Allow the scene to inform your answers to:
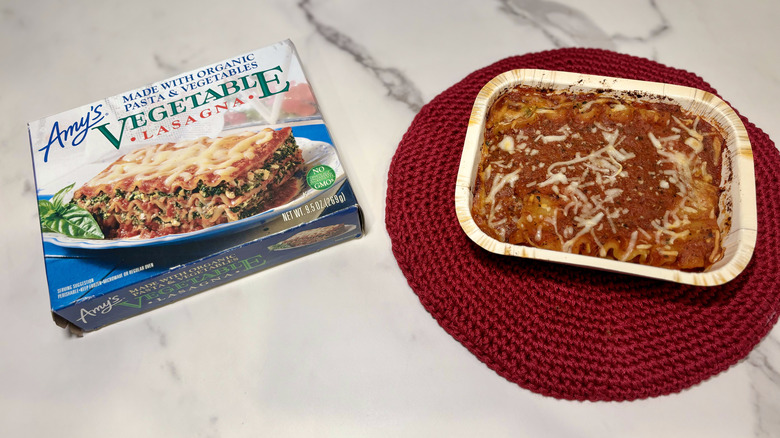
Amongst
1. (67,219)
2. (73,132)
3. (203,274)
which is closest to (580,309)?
(203,274)

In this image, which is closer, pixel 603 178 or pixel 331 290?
pixel 603 178

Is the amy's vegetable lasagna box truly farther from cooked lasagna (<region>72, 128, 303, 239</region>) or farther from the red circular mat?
the red circular mat

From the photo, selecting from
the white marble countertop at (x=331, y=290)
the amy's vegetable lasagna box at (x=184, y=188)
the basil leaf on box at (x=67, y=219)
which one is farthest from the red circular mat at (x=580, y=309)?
the basil leaf on box at (x=67, y=219)

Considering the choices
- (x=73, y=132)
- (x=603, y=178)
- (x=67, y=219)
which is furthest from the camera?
(x=73, y=132)

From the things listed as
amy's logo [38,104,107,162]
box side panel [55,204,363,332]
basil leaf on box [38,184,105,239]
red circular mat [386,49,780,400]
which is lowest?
red circular mat [386,49,780,400]

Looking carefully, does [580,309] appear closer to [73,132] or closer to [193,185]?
[193,185]

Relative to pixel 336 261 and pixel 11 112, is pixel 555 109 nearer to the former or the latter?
pixel 336 261

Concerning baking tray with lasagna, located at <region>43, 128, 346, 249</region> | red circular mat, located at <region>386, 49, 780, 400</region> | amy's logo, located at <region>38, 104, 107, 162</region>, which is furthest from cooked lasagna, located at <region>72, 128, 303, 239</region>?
red circular mat, located at <region>386, 49, 780, 400</region>
